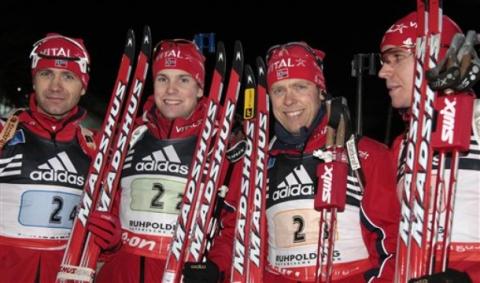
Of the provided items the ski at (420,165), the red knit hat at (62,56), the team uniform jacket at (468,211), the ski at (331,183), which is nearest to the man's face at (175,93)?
the red knit hat at (62,56)

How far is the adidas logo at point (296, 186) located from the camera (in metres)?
2.94

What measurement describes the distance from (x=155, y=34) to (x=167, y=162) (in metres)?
11.4

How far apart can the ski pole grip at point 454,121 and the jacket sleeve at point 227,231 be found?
145 centimetres

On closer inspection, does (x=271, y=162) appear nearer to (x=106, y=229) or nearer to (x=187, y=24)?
(x=106, y=229)

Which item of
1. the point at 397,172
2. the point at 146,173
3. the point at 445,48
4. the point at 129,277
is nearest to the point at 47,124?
the point at 146,173

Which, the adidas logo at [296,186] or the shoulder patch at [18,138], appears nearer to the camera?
the adidas logo at [296,186]

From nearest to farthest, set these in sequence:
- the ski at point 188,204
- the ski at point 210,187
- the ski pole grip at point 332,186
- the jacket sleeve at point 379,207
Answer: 1. the ski pole grip at point 332,186
2. the jacket sleeve at point 379,207
3. the ski at point 188,204
4. the ski at point 210,187

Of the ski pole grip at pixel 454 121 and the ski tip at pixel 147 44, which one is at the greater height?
the ski tip at pixel 147 44

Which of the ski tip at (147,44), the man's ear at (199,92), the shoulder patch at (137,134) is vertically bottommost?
the shoulder patch at (137,134)

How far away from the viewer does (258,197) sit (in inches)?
123

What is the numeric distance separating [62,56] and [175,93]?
84 cm

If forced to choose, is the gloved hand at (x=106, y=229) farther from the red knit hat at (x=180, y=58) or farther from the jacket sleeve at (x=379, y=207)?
the jacket sleeve at (x=379, y=207)

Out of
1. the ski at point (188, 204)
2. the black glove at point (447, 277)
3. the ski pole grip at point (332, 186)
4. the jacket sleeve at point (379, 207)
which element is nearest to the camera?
the black glove at point (447, 277)

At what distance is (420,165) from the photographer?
91.2 inches
